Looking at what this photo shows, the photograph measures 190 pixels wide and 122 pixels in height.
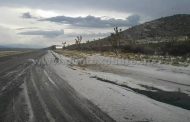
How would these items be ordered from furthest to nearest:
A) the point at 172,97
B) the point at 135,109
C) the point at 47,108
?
1. the point at 172,97
2. the point at 135,109
3. the point at 47,108

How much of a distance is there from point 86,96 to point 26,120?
5121 mm

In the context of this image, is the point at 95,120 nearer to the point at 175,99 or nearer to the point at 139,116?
the point at 139,116

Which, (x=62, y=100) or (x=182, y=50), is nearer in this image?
(x=62, y=100)

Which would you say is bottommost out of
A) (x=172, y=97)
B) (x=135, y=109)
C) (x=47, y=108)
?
(x=172, y=97)

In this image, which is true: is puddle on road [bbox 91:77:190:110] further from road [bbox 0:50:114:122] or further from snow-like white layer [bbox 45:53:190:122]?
road [bbox 0:50:114:122]

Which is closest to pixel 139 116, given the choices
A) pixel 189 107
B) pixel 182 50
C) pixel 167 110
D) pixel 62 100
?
pixel 167 110

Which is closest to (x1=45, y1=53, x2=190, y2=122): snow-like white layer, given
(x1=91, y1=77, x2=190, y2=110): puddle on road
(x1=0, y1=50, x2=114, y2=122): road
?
(x1=0, y1=50, x2=114, y2=122): road

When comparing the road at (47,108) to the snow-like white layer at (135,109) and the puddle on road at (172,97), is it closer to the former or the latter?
the snow-like white layer at (135,109)

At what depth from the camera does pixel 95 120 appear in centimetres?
876

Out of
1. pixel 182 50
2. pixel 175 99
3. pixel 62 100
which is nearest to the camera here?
pixel 62 100

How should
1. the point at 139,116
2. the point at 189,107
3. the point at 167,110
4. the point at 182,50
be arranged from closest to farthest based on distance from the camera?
1. the point at 139,116
2. the point at 167,110
3. the point at 189,107
4. the point at 182,50

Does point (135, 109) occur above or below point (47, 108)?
below

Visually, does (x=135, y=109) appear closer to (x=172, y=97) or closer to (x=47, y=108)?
(x=47, y=108)

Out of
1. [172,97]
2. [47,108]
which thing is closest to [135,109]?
[47,108]
